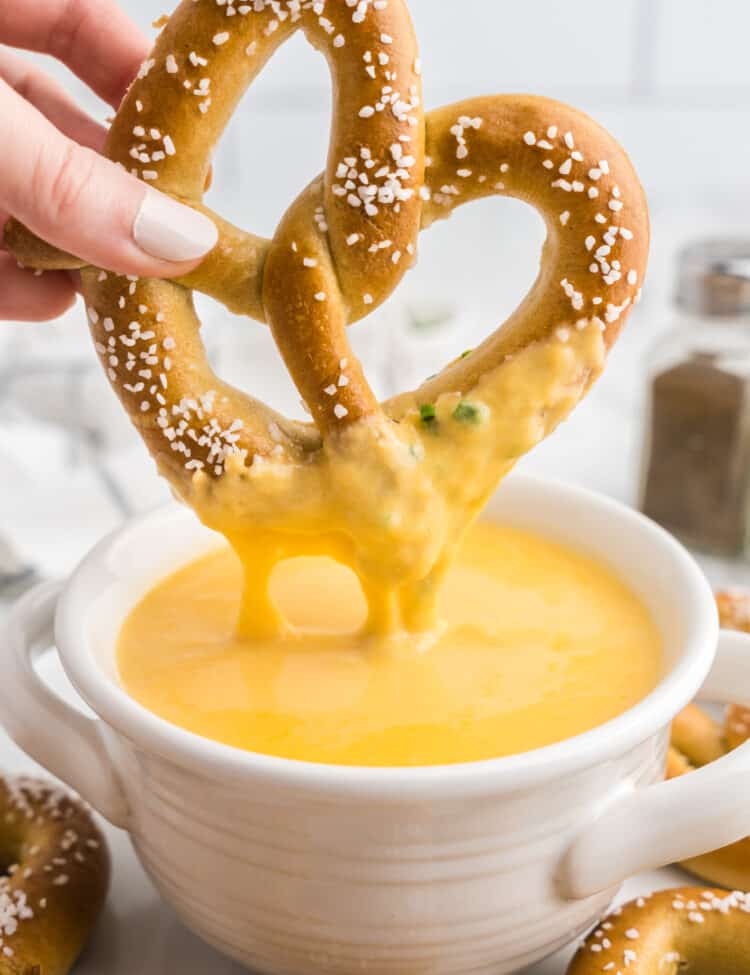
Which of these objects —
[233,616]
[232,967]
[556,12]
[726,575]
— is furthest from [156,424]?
[556,12]

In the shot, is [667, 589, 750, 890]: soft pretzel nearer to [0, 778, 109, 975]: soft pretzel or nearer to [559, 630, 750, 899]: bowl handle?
[559, 630, 750, 899]: bowl handle

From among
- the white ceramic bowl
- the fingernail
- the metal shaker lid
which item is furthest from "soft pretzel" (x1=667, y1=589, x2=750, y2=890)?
the fingernail

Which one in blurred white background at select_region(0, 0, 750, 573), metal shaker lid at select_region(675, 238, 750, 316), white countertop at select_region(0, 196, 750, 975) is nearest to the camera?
white countertop at select_region(0, 196, 750, 975)

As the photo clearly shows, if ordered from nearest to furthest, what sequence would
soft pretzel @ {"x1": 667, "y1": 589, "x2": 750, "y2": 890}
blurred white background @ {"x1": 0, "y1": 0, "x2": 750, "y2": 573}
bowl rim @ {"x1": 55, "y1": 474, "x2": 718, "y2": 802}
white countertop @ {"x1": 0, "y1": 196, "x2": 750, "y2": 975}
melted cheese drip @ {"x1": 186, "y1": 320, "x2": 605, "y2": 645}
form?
bowl rim @ {"x1": 55, "y1": 474, "x2": 718, "y2": 802}
melted cheese drip @ {"x1": 186, "y1": 320, "x2": 605, "y2": 645}
soft pretzel @ {"x1": 667, "y1": 589, "x2": 750, "y2": 890}
white countertop @ {"x1": 0, "y1": 196, "x2": 750, "y2": 975}
blurred white background @ {"x1": 0, "y1": 0, "x2": 750, "y2": 573}

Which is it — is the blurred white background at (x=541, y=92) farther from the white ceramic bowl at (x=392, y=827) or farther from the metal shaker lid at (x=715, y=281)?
the white ceramic bowl at (x=392, y=827)

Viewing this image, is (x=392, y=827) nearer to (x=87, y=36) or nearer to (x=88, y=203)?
(x=88, y=203)

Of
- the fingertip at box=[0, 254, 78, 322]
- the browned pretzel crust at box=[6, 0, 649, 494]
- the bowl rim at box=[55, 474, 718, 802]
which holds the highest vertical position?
the browned pretzel crust at box=[6, 0, 649, 494]

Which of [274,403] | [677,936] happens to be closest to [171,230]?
[677,936]

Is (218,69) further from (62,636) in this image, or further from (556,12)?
(556,12)
